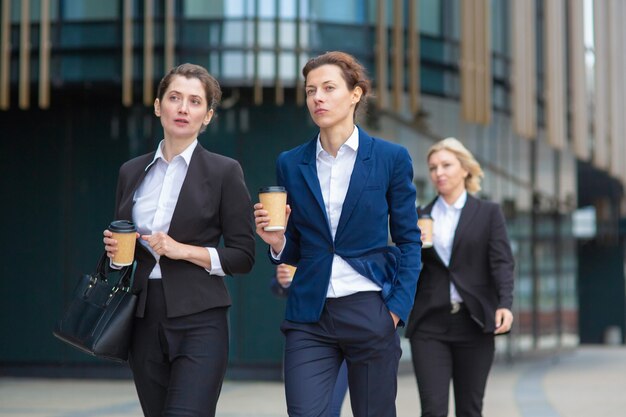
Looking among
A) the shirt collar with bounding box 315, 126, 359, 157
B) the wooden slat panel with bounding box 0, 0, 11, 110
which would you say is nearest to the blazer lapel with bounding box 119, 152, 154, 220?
the shirt collar with bounding box 315, 126, 359, 157

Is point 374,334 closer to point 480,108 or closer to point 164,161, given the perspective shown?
point 164,161

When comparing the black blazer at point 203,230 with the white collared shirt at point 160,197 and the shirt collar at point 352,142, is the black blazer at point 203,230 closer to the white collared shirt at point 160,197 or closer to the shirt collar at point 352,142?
the white collared shirt at point 160,197

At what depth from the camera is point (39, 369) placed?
49.6 ft

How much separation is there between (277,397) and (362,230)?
8.58 meters

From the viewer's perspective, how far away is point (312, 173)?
14.1 feet

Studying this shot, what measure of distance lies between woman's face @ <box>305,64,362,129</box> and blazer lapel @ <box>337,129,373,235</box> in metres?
0.17

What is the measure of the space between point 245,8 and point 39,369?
221 inches

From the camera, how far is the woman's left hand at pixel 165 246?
4055 millimetres

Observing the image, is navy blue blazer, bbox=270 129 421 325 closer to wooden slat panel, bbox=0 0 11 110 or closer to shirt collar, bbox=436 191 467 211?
shirt collar, bbox=436 191 467 211

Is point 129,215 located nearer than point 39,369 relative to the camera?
Yes

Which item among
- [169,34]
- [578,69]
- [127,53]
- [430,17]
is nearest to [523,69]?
[430,17]

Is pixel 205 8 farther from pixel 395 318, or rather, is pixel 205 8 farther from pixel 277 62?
pixel 395 318

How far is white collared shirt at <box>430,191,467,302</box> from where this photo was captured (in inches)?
250

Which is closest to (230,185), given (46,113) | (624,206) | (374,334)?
(374,334)
